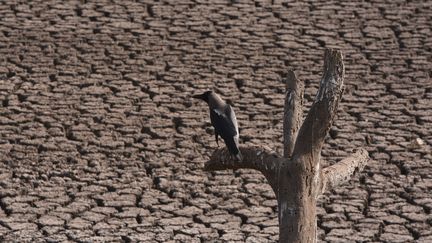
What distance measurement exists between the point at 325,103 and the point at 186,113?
5.07 metres

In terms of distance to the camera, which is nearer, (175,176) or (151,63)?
(175,176)

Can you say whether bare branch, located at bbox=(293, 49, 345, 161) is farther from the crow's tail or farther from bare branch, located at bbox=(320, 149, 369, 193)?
the crow's tail

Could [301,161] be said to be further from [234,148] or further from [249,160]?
[234,148]

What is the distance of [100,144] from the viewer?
10.9 metres

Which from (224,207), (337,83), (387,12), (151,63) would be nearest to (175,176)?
(224,207)

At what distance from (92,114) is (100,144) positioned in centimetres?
73

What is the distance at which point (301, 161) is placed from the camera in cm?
674

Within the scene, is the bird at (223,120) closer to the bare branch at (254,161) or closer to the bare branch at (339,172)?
the bare branch at (254,161)

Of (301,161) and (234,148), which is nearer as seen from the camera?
(301,161)

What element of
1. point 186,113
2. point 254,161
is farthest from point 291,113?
point 186,113

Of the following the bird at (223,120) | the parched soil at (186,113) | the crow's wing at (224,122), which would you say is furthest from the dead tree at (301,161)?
the parched soil at (186,113)

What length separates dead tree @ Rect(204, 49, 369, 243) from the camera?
660 cm

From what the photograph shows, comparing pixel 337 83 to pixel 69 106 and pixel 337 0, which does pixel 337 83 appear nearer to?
pixel 69 106

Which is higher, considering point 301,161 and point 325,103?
point 325,103
